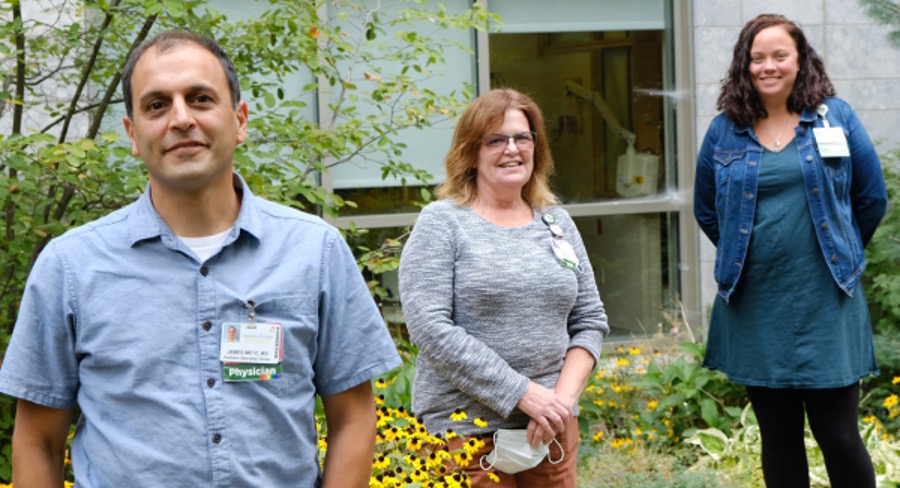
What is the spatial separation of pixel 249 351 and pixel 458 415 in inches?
68.0

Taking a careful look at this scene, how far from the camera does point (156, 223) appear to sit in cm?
239

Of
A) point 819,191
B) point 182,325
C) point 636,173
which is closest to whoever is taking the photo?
point 182,325

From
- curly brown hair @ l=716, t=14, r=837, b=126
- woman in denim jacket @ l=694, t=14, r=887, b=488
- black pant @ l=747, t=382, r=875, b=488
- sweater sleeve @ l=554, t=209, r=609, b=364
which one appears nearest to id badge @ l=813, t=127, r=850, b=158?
woman in denim jacket @ l=694, t=14, r=887, b=488

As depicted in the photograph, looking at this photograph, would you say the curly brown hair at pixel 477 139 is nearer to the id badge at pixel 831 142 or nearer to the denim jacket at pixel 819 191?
the denim jacket at pixel 819 191

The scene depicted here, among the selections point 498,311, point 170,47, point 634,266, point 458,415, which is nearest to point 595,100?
point 634,266

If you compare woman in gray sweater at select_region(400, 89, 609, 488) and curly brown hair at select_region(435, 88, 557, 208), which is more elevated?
curly brown hair at select_region(435, 88, 557, 208)

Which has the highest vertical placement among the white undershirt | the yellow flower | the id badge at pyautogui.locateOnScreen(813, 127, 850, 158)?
the id badge at pyautogui.locateOnScreen(813, 127, 850, 158)

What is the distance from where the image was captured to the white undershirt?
2.39m

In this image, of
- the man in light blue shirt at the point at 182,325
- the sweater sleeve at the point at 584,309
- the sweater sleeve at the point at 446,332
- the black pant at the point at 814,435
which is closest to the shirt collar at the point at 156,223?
the man in light blue shirt at the point at 182,325

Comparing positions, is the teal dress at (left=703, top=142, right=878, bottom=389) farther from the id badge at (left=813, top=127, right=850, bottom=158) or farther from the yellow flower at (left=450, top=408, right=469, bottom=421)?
the yellow flower at (left=450, top=408, right=469, bottom=421)

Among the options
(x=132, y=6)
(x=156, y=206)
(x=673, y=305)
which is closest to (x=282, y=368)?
(x=156, y=206)

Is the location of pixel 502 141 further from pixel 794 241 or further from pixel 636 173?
pixel 636 173

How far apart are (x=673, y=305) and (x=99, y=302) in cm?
658

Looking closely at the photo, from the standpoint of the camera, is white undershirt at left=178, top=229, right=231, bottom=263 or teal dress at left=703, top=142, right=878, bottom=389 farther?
teal dress at left=703, top=142, right=878, bottom=389
